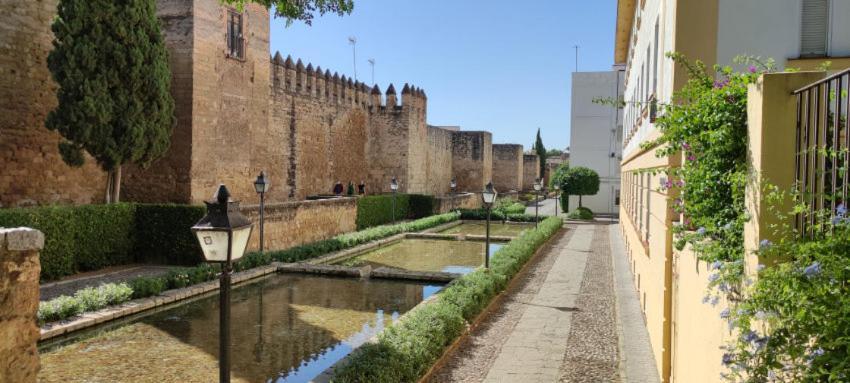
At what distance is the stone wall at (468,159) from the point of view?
3744 cm

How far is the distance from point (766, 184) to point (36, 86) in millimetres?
13788

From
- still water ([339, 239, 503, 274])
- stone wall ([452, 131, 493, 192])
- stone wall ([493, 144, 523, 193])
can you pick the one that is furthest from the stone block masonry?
stone wall ([493, 144, 523, 193])

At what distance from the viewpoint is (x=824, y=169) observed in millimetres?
1964

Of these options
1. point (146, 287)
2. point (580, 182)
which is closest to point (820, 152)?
point (146, 287)

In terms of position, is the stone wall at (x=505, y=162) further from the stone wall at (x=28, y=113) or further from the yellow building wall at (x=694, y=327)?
the yellow building wall at (x=694, y=327)

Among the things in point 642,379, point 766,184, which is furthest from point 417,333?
point 766,184

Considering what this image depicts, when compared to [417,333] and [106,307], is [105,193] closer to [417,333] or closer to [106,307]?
[106,307]

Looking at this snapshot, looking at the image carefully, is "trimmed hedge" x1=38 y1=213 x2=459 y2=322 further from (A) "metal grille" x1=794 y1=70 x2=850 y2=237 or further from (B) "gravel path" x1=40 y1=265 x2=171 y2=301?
(A) "metal grille" x1=794 y1=70 x2=850 y2=237

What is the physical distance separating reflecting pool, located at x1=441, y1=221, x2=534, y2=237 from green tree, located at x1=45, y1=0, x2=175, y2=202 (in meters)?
10.8

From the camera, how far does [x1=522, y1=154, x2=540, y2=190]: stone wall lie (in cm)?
4756

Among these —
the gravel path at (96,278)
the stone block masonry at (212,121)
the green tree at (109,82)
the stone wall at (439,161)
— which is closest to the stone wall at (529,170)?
the stone wall at (439,161)

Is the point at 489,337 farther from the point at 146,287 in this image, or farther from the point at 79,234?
the point at 79,234

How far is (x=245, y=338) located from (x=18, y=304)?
3.89m

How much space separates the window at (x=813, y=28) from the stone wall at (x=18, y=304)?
5.89 meters
